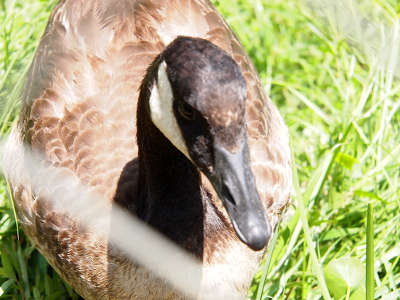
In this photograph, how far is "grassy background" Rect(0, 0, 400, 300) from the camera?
287 cm

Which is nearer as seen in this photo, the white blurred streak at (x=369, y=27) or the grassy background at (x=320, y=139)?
Answer: the white blurred streak at (x=369, y=27)

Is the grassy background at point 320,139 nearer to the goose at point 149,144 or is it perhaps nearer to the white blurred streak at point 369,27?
the white blurred streak at point 369,27

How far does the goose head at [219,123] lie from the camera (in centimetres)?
196

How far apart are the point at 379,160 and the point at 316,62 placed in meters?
1.28

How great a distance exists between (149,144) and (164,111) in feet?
0.91

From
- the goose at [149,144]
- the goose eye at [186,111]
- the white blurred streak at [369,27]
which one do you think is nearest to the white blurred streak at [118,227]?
the goose at [149,144]

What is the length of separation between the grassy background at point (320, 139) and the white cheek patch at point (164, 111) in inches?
21.5

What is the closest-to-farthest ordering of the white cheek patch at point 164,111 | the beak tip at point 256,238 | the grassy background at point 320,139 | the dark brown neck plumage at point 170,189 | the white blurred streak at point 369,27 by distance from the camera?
the beak tip at point 256,238 < the white cheek patch at point 164,111 < the dark brown neck plumage at point 170,189 < the white blurred streak at point 369,27 < the grassy background at point 320,139

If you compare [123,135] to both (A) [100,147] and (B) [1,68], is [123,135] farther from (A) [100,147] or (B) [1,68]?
(B) [1,68]

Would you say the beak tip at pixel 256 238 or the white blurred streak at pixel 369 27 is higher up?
the white blurred streak at pixel 369 27

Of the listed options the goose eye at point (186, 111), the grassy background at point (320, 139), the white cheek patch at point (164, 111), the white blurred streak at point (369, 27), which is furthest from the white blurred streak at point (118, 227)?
the white blurred streak at point (369, 27)

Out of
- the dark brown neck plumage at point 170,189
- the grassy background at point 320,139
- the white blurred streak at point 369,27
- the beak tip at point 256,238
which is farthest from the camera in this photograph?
the grassy background at point 320,139

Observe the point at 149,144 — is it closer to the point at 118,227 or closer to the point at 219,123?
the point at 118,227

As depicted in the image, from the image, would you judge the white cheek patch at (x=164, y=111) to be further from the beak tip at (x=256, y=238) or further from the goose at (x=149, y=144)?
the beak tip at (x=256, y=238)
